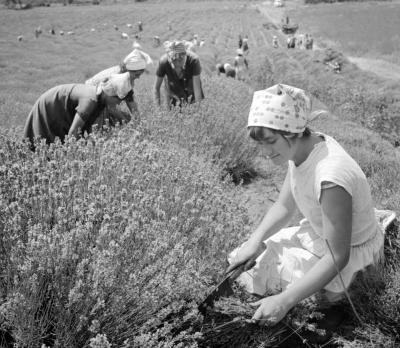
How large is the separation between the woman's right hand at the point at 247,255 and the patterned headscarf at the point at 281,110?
0.62 metres

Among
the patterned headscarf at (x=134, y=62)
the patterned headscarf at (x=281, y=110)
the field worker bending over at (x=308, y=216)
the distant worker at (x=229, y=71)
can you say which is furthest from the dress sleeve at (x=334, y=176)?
the distant worker at (x=229, y=71)

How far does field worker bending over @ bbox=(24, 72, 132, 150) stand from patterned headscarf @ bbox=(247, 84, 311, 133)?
167 centimetres

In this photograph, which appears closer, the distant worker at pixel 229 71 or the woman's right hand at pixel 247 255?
the woman's right hand at pixel 247 255

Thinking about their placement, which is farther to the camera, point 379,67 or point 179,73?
point 379,67

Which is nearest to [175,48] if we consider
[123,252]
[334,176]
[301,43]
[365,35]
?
[334,176]

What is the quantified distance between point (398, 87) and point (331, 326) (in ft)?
43.9

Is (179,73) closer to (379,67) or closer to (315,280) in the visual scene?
(315,280)

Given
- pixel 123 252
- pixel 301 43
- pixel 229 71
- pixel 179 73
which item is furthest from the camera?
pixel 301 43

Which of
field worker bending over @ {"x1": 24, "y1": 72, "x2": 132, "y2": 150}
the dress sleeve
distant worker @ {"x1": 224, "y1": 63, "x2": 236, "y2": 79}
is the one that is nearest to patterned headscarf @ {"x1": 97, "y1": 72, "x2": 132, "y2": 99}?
field worker bending over @ {"x1": 24, "y1": 72, "x2": 132, "y2": 150}

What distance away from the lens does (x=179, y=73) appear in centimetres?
488

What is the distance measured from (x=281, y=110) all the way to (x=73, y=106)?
2.24 m

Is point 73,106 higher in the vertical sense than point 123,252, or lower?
higher

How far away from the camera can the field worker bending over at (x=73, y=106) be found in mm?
3242

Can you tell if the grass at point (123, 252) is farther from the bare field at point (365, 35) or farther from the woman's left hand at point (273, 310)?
the bare field at point (365, 35)
